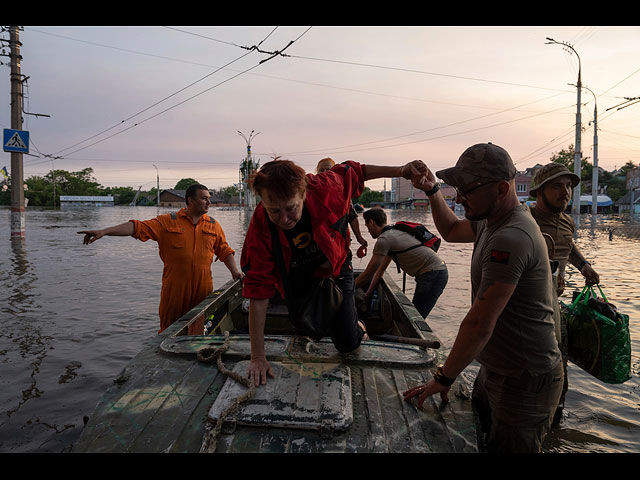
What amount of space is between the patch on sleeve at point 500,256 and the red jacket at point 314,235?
982mm

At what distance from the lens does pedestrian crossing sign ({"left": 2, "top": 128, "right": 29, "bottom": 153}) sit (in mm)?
14695

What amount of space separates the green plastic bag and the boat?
0.94 metres

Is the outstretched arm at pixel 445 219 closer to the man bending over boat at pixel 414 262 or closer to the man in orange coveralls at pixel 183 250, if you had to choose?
the man bending over boat at pixel 414 262

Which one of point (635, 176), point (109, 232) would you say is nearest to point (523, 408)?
point (109, 232)

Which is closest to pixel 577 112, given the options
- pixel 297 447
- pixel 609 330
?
pixel 609 330

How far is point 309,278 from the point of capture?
8.89 feet

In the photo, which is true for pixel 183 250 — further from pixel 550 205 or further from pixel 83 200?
pixel 83 200

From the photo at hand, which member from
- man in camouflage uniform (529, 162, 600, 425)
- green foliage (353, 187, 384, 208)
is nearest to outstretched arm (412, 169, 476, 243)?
man in camouflage uniform (529, 162, 600, 425)

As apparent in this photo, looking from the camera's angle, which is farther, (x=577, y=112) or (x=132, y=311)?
(x=577, y=112)

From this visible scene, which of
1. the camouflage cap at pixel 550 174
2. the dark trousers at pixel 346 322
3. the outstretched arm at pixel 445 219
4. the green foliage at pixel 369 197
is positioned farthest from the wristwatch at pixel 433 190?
the green foliage at pixel 369 197

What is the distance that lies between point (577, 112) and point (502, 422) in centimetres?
3345

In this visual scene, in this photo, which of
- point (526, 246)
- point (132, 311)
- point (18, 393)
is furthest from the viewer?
point (132, 311)

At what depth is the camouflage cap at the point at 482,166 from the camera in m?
1.92
